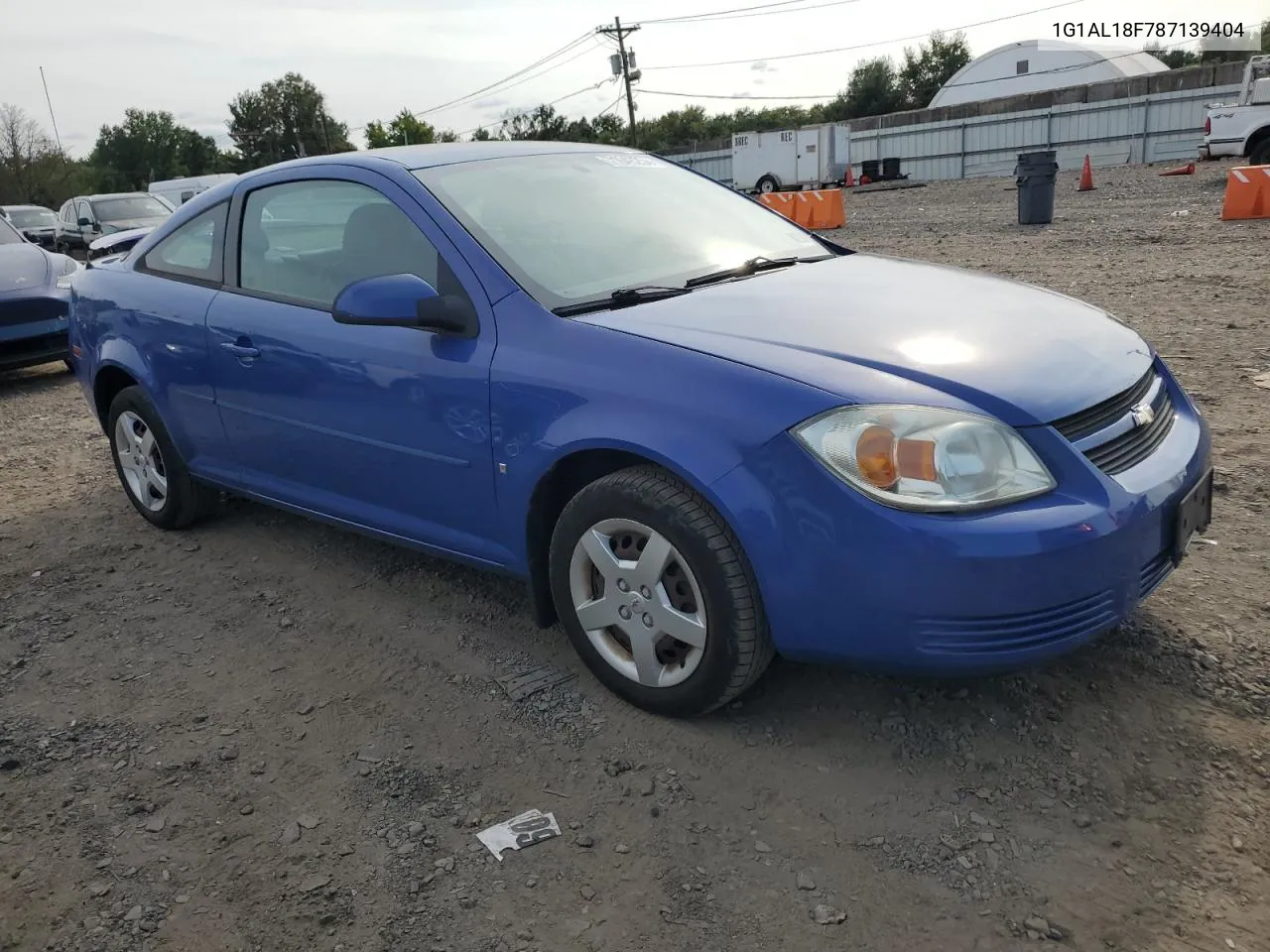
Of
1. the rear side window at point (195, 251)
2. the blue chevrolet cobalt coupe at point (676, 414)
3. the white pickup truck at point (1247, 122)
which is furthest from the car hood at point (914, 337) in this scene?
the white pickup truck at point (1247, 122)

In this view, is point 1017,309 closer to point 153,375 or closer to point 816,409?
point 816,409

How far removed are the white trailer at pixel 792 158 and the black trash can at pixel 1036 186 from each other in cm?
1827

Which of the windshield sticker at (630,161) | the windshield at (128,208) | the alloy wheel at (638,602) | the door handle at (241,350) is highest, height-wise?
the windshield at (128,208)

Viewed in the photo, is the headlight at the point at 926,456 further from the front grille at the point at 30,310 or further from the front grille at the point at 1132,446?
the front grille at the point at 30,310

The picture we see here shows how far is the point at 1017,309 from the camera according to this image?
3.09 meters

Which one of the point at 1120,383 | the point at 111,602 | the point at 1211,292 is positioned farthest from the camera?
the point at 1211,292

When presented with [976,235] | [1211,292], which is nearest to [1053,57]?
[976,235]

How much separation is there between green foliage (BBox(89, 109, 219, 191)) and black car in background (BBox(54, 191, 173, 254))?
67.2m

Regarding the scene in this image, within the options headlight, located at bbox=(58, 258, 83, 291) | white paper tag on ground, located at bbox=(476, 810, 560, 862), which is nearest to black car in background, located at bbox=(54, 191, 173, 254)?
headlight, located at bbox=(58, 258, 83, 291)

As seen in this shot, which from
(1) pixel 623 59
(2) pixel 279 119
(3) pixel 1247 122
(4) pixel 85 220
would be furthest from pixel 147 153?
(3) pixel 1247 122

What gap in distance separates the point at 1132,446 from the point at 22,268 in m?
9.23

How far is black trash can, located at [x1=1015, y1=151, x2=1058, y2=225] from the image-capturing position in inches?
561

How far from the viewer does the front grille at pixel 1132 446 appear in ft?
8.34

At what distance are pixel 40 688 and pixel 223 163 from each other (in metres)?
93.6
